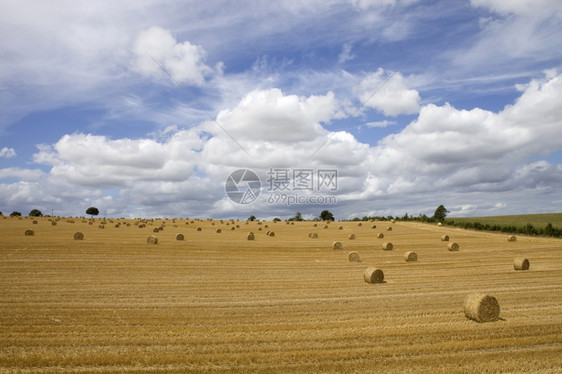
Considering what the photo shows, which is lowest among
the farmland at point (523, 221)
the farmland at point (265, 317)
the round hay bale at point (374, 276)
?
the farmland at point (265, 317)

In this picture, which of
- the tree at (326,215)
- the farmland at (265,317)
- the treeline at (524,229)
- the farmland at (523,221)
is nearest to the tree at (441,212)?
the farmland at (523,221)

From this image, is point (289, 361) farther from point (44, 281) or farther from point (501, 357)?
point (44, 281)

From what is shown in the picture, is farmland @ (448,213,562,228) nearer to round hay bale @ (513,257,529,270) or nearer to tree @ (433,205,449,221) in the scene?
tree @ (433,205,449,221)

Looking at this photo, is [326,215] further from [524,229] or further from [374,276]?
[374,276]

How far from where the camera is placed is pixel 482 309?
13023 mm

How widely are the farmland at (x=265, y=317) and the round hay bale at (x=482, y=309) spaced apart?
10.0 inches

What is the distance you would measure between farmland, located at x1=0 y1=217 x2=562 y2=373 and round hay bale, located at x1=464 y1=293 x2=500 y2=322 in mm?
254

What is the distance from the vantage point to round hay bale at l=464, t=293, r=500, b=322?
42.7 feet

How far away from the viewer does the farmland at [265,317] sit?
9.73 meters

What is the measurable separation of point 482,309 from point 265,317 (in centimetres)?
691

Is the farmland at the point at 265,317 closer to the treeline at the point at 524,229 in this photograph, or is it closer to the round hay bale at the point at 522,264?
the round hay bale at the point at 522,264

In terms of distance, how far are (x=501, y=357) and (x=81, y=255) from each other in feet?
84.8

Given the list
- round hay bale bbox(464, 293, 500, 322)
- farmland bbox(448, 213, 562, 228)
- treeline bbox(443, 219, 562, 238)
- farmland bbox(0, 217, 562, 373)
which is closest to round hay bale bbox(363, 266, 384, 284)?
farmland bbox(0, 217, 562, 373)

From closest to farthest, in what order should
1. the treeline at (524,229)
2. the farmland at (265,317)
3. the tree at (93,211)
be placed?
the farmland at (265,317), the treeline at (524,229), the tree at (93,211)
